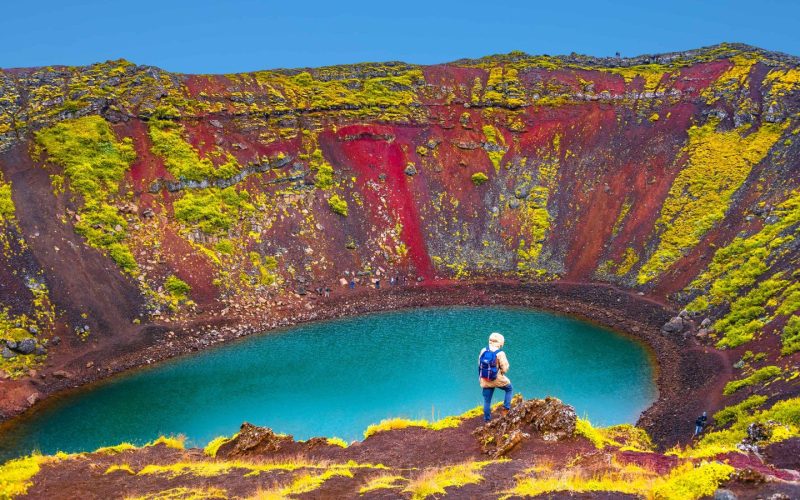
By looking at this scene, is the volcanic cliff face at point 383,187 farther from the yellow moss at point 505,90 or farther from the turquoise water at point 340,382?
the turquoise water at point 340,382

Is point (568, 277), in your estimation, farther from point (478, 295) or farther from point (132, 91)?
point (132, 91)

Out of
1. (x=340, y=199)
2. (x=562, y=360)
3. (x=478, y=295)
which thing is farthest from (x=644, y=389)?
(x=340, y=199)

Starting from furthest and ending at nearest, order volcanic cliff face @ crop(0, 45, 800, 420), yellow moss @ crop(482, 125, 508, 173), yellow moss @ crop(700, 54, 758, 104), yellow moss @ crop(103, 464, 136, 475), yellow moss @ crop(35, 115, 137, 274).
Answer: yellow moss @ crop(482, 125, 508, 173) → yellow moss @ crop(700, 54, 758, 104) → yellow moss @ crop(35, 115, 137, 274) → volcanic cliff face @ crop(0, 45, 800, 420) → yellow moss @ crop(103, 464, 136, 475)

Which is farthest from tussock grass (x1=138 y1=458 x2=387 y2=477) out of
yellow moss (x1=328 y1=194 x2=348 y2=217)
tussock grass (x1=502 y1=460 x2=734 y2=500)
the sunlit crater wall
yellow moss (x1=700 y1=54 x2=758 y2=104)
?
yellow moss (x1=700 y1=54 x2=758 y2=104)

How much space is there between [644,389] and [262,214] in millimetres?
35209

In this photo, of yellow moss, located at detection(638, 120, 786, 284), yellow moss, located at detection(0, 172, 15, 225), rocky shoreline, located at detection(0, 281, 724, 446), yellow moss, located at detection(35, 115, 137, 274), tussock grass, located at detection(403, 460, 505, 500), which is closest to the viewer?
tussock grass, located at detection(403, 460, 505, 500)

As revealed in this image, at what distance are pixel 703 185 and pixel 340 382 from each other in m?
37.4

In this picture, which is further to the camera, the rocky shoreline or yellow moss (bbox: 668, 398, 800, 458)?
the rocky shoreline

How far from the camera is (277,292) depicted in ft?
160

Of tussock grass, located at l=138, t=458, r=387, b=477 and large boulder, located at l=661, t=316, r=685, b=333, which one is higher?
large boulder, located at l=661, t=316, r=685, b=333

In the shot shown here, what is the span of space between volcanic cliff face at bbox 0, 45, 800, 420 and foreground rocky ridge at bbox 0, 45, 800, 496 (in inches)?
8.2

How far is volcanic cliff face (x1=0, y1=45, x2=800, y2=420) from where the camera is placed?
42250 mm

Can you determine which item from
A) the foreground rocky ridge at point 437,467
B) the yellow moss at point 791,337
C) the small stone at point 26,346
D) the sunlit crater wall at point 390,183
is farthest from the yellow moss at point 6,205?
the yellow moss at point 791,337

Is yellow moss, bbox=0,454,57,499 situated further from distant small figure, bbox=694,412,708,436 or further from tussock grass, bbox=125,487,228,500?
distant small figure, bbox=694,412,708,436
